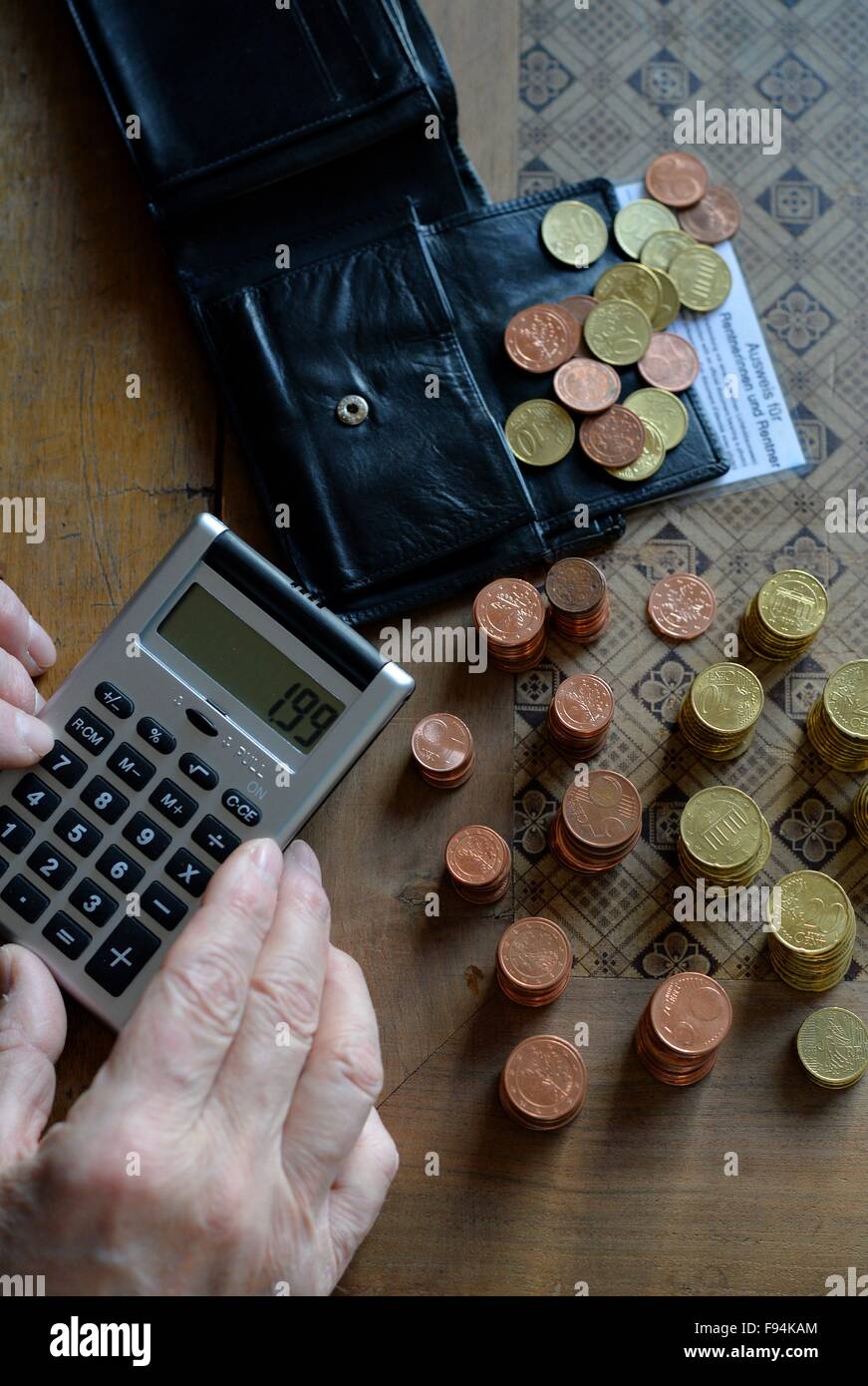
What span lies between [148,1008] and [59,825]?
0.17 metres

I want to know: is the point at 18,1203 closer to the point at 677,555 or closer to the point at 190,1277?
the point at 190,1277

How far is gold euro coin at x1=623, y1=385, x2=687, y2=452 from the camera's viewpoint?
894 millimetres

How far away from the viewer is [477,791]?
0.85m

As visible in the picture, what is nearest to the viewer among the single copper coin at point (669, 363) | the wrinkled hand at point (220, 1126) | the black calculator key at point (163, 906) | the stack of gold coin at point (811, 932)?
the wrinkled hand at point (220, 1126)

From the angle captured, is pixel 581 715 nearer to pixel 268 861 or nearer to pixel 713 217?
pixel 268 861

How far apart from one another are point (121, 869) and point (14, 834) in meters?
0.08

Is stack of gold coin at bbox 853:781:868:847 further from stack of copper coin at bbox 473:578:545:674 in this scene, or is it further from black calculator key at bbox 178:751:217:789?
black calculator key at bbox 178:751:217:789

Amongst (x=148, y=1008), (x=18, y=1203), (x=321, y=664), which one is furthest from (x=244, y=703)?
(x=18, y=1203)

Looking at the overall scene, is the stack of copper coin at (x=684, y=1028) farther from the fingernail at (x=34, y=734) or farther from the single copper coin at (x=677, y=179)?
the single copper coin at (x=677, y=179)

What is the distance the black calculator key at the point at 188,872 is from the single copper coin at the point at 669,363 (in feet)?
1.70

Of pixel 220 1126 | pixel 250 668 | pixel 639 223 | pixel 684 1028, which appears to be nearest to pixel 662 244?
pixel 639 223

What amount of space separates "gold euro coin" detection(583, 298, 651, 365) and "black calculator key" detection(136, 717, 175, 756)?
457 mm

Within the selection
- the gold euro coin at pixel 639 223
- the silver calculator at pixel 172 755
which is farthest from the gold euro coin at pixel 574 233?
the silver calculator at pixel 172 755

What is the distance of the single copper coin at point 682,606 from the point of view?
0.87 m
